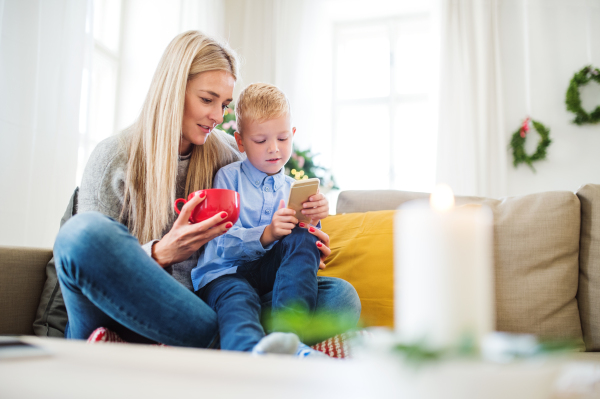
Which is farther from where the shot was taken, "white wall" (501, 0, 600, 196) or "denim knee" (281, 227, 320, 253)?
"white wall" (501, 0, 600, 196)

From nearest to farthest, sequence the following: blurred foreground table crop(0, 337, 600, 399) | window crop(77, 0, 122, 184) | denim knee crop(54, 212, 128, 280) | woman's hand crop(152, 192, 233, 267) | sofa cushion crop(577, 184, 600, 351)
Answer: blurred foreground table crop(0, 337, 600, 399)
denim knee crop(54, 212, 128, 280)
woman's hand crop(152, 192, 233, 267)
sofa cushion crop(577, 184, 600, 351)
window crop(77, 0, 122, 184)

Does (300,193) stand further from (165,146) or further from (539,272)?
(539,272)

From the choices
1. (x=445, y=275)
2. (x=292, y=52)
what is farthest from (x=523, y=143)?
(x=445, y=275)

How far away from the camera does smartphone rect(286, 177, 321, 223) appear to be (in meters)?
1.16

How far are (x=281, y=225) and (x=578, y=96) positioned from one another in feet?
12.2

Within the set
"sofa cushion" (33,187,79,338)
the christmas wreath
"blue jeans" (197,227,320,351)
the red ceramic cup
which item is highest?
the christmas wreath

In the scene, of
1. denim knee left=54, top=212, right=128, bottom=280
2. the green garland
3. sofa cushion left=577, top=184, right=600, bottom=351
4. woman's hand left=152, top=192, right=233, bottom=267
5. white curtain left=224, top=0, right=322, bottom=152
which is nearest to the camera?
denim knee left=54, top=212, right=128, bottom=280

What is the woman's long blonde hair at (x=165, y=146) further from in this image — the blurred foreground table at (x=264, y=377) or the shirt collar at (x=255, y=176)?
the blurred foreground table at (x=264, y=377)

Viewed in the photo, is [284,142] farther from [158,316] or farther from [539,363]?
[539,363]

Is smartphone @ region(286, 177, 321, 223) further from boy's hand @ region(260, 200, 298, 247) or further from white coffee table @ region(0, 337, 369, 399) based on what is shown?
white coffee table @ region(0, 337, 369, 399)

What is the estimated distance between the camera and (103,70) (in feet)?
10.8

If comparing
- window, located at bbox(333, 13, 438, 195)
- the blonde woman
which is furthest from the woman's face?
window, located at bbox(333, 13, 438, 195)

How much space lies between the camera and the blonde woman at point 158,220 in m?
0.82

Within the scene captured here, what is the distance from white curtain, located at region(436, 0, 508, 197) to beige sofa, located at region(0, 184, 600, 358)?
2.51 meters
